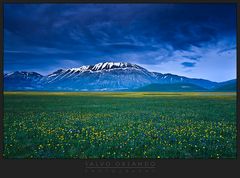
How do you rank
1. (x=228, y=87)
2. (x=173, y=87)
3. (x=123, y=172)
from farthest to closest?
(x=173, y=87) → (x=228, y=87) → (x=123, y=172)

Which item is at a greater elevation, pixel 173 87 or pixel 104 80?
pixel 104 80

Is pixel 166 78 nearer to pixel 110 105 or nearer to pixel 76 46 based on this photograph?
pixel 110 105

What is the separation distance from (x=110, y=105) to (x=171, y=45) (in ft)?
7.94

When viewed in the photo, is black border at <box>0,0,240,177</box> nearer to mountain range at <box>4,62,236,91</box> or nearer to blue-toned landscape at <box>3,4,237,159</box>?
blue-toned landscape at <box>3,4,237,159</box>

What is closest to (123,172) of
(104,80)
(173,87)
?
(104,80)

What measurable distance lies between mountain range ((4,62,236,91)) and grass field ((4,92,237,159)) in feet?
0.91

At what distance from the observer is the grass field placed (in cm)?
833

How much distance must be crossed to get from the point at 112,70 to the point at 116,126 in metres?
1.54

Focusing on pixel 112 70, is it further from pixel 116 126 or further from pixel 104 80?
pixel 116 126

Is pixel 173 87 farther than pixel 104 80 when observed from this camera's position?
Yes

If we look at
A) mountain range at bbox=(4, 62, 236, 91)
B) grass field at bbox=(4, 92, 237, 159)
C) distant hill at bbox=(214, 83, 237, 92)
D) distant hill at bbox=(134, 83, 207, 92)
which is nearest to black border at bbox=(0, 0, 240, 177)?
grass field at bbox=(4, 92, 237, 159)

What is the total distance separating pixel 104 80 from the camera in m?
9.02

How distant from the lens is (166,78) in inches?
359

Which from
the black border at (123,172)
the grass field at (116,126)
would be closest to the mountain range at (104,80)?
the grass field at (116,126)
